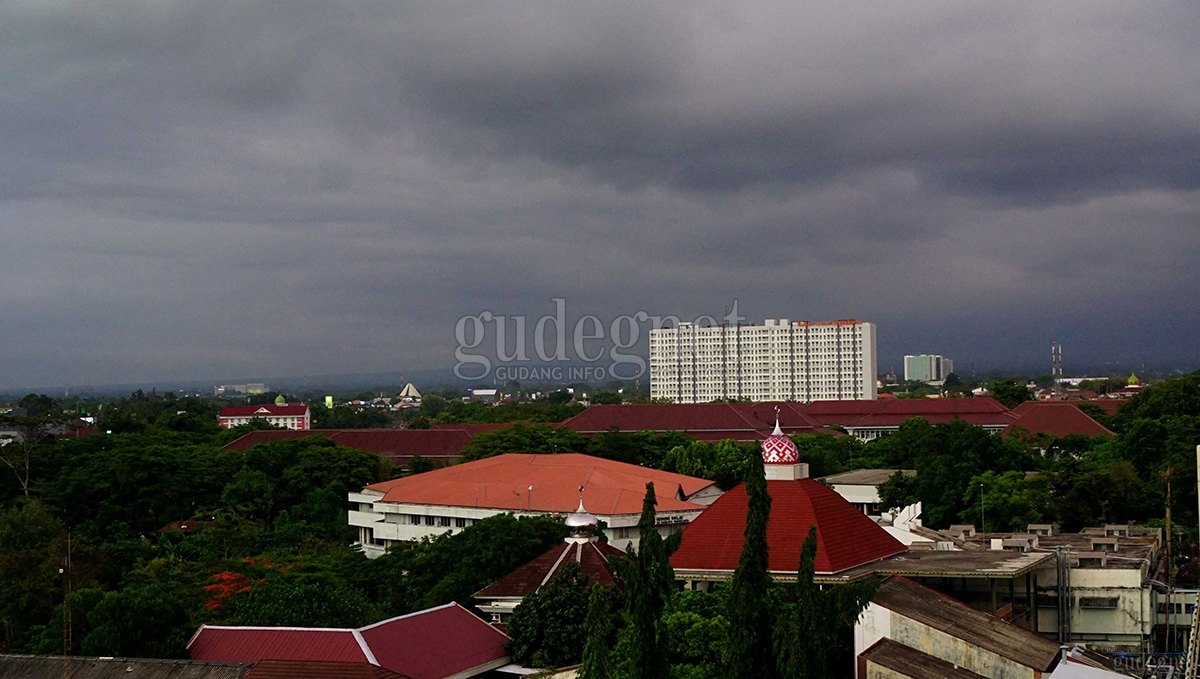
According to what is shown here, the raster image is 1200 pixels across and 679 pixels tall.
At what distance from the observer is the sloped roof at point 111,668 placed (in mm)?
19625

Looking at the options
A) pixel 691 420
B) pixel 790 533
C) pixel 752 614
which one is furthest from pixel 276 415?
pixel 752 614

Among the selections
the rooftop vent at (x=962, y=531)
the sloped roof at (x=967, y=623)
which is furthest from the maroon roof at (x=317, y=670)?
the rooftop vent at (x=962, y=531)

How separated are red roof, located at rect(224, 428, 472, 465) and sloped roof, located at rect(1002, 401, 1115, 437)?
34.3 metres

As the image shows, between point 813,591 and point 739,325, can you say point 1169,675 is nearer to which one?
point 813,591

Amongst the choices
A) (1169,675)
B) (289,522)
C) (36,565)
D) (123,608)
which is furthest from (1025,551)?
(289,522)

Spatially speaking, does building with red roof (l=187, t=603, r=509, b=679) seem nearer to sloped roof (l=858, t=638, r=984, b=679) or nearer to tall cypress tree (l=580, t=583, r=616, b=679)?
sloped roof (l=858, t=638, r=984, b=679)

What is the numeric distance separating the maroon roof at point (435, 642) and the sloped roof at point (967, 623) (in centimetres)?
796

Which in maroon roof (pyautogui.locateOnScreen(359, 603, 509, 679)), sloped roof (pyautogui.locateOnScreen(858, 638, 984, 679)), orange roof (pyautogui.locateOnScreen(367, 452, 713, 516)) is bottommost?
maroon roof (pyautogui.locateOnScreen(359, 603, 509, 679))

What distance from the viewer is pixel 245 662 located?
66.8 feet

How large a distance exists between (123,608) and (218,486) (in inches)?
1096

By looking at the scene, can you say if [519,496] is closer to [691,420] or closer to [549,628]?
[549,628]

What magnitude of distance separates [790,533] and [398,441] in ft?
163

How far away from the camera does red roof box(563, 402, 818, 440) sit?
79562 mm

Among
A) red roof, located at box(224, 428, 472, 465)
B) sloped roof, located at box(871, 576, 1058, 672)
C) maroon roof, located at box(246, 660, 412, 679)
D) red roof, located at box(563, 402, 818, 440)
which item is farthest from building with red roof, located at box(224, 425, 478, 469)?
sloped roof, located at box(871, 576, 1058, 672)
